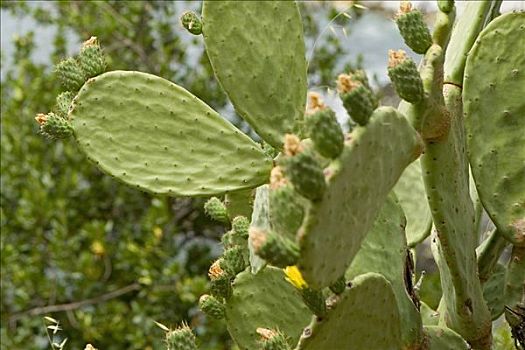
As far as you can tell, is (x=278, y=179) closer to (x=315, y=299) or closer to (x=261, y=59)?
(x=315, y=299)

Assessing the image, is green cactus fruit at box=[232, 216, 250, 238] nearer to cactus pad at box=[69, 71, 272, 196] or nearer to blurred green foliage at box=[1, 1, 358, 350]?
cactus pad at box=[69, 71, 272, 196]

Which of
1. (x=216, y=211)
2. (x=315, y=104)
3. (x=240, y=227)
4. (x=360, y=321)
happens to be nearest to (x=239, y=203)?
(x=216, y=211)

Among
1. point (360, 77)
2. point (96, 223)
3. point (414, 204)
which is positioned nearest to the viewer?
point (360, 77)

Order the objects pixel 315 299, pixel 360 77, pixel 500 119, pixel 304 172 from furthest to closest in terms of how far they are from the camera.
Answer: pixel 500 119 → pixel 315 299 → pixel 360 77 → pixel 304 172

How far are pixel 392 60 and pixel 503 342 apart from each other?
0.85 metres

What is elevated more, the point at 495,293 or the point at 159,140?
the point at 159,140

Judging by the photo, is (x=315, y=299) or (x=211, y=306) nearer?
(x=315, y=299)

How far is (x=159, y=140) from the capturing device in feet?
4.44

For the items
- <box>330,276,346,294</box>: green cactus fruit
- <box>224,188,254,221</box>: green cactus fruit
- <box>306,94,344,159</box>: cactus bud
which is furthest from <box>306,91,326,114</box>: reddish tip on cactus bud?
<box>224,188,254,221</box>: green cactus fruit

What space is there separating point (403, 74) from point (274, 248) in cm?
28

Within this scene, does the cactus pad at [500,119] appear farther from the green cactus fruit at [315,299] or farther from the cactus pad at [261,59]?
the green cactus fruit at [315,299]

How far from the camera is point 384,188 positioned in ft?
3.30

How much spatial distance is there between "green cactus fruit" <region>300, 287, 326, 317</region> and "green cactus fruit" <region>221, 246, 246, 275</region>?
0.35 m

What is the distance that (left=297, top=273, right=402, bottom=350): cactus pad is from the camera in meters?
1.09
